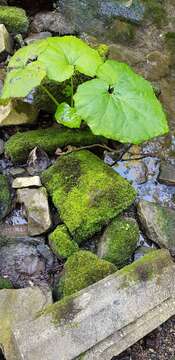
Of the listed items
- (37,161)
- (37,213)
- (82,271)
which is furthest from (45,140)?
(82,271)

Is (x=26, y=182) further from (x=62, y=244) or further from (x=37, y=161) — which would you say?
(x=62, y=244)

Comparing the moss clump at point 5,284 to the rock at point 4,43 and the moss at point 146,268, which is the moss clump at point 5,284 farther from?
the rock at point 4,43

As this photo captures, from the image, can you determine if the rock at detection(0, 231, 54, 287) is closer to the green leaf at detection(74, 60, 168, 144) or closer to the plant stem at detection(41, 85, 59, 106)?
the green leaf at detection(74, 60, 168, 144)

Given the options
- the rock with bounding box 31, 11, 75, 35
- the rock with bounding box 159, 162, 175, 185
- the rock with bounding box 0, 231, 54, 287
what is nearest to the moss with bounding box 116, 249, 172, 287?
the rock with bounding box 0, 231, 54, 287

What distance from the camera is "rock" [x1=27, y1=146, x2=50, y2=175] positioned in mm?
3125

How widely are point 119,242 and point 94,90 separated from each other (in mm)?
957

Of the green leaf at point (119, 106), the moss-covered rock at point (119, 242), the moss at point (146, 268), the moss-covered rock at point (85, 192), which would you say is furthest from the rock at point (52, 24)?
the moss at point (146, 268)

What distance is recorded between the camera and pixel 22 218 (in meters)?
2.98

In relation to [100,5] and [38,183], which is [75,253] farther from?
[100,5]

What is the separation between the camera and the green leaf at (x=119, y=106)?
2.76 meters

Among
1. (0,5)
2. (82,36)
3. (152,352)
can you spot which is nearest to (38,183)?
(152,352)

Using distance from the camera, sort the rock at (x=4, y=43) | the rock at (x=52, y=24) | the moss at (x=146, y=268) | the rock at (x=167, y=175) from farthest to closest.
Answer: the rock at (x=52, y=24), the rock at (x=4, y=43), the rock at (x=167, y=175), the moss at (x=146, y=268)

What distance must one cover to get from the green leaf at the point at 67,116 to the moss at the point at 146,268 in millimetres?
1025

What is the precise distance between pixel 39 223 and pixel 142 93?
1083 mm
